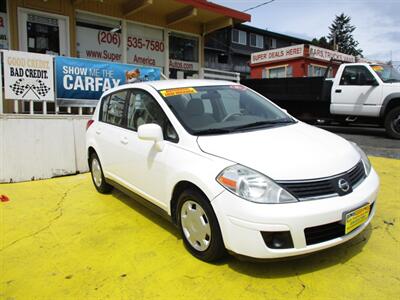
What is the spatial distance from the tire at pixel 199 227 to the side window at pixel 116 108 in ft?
5.83

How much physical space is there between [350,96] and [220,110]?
7.06 m

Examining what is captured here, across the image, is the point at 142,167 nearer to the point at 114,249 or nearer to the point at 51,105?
the point at 114,249

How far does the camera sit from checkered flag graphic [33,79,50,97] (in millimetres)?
6623

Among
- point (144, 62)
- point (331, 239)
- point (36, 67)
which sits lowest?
point (331, 239)

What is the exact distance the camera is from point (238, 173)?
2887mm

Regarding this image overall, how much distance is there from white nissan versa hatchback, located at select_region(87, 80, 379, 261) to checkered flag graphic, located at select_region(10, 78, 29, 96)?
291 centimetres

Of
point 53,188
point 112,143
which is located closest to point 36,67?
point 53,188

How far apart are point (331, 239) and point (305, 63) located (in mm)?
18237

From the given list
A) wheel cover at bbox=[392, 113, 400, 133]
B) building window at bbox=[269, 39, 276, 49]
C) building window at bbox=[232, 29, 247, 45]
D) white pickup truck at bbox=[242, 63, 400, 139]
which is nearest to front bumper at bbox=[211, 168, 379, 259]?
wheel cover at bbox=[392, 113, 400, 133]

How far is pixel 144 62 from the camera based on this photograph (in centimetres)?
1067

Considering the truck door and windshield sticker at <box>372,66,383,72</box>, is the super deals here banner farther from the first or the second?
windshield sticker at <box>372,66,383,72</box>

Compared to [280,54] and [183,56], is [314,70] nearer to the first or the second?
[280,54]

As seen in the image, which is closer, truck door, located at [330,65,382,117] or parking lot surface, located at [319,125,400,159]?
parking lot surface, located at [319,125,400,159]

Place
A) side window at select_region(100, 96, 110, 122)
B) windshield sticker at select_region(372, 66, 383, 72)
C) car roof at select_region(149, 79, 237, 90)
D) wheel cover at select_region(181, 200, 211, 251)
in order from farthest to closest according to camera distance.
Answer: windshield sticker at select_region(372, 66, 383, 72), side window at select_region(100, 96, 110, 122), car roof at select_region(149, 79, 237, 90), wheel cover at select_region(181, 200, 211, 251)
